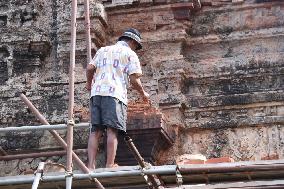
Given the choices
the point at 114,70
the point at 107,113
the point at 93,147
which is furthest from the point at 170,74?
the point at 93,147

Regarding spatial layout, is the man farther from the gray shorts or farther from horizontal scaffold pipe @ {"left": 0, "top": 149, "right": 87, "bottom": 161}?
horizontal scaffold pipe @ {"left": 0, "top": 149, "right": 87, "bottom": 161}

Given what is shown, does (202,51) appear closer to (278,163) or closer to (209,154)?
Answer: (209,154)

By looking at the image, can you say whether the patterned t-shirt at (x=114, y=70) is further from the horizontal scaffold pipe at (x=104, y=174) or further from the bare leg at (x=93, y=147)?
the horizontal scaffold pipe at (x=104, y=174)

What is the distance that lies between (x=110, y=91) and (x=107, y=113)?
0.71ft

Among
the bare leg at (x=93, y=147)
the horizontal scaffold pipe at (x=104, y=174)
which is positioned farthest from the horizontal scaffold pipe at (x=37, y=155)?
the horizontal scaffold pipe at (x=104, y=174)

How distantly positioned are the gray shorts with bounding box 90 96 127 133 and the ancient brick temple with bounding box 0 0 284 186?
1.06 m

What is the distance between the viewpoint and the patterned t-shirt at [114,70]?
25.1ft

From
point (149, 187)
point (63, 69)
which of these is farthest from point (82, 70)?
point (149, 187)

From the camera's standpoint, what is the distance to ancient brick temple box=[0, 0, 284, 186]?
9016 mm

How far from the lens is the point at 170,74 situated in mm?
9516

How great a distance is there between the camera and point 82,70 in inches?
379

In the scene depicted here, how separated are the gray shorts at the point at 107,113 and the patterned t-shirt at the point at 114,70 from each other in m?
0.05

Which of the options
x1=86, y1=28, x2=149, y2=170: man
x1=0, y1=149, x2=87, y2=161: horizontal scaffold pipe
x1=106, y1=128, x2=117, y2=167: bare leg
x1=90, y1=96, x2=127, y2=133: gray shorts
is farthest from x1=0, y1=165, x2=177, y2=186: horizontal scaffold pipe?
x1=0, y1=149, x2=87, y2=161: horizontal scaffold pipe

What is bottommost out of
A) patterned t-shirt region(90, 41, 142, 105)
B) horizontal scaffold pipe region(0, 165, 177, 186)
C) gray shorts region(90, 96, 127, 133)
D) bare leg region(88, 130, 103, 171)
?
horizontal scaffold pipe region(0, 165, 177, 186)
